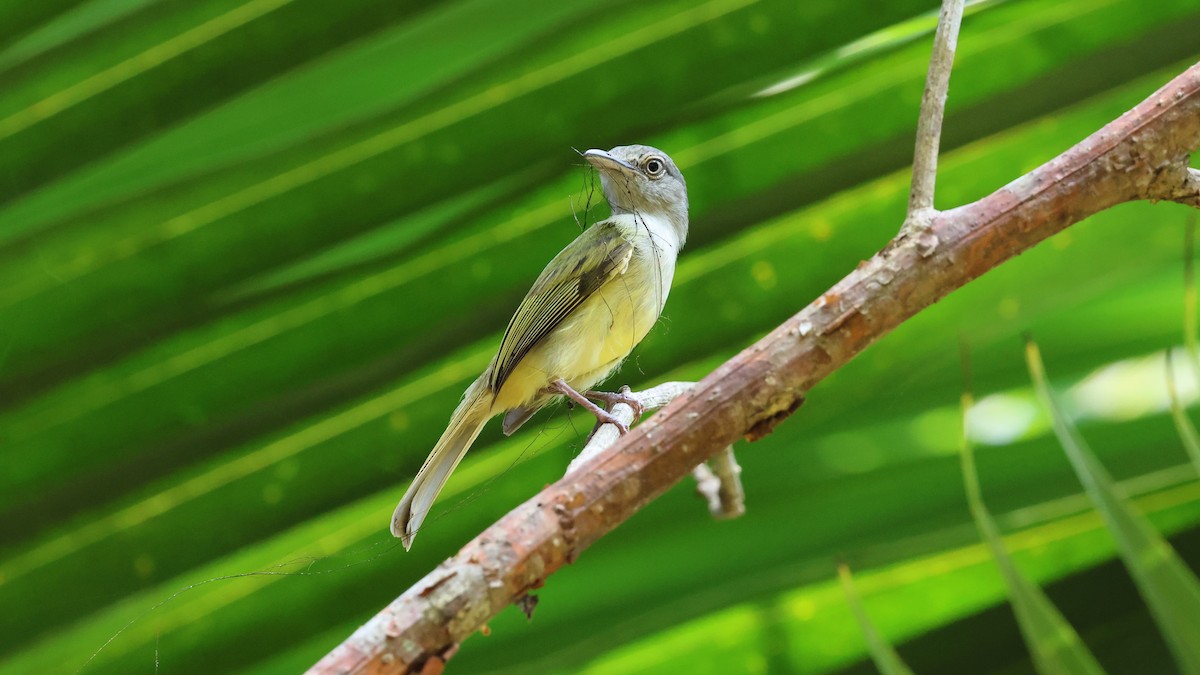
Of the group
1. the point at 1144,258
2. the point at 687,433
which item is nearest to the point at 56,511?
the point at 687,433

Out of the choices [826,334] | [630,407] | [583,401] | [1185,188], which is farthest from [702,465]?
[1185,188]

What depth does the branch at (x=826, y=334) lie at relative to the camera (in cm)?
109

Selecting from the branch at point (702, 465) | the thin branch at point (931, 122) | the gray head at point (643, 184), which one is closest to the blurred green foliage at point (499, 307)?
the branch at point (702, 465)

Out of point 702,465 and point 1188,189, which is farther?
point 702,465

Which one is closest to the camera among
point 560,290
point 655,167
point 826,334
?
point 826,334

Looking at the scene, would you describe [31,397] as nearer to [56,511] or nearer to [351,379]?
[56,511]

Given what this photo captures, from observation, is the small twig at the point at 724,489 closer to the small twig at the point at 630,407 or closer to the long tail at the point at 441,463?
the small twig at the point at 630,407

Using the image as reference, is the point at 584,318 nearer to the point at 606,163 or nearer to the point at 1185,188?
the point at 606,163

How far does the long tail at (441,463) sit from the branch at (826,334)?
46 centimetres

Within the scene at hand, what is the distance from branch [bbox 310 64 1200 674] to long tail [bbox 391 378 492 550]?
0.46 meters

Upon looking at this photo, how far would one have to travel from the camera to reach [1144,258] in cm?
231

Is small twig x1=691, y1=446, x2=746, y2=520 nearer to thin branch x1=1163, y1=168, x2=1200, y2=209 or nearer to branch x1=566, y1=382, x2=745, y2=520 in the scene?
branch x1=566, y1=382, x2=745, y2=520

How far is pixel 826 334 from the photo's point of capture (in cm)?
120

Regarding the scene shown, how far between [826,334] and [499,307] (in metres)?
1.16
